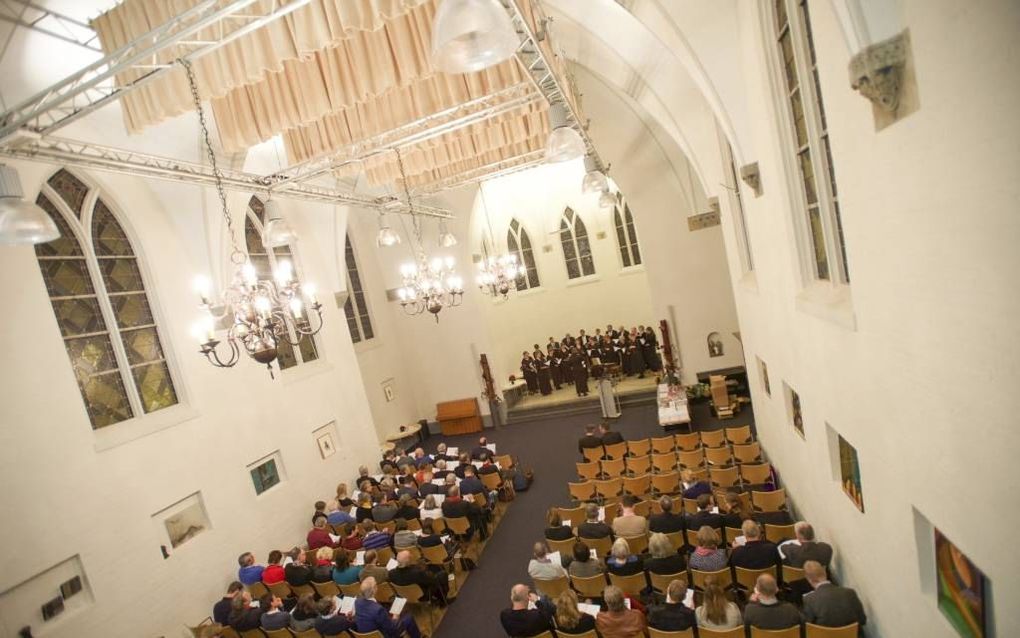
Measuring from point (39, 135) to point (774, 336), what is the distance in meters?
9.13

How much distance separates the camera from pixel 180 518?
812 centimetres

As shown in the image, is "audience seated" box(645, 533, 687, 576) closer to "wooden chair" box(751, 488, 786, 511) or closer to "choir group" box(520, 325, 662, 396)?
"wooden chair" box(751, 488, 786, 511)

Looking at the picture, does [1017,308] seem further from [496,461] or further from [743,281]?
[496,461]

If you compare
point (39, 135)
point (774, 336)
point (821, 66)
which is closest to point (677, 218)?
point (774, 336)

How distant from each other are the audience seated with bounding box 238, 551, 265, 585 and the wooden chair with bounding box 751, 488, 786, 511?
802cm

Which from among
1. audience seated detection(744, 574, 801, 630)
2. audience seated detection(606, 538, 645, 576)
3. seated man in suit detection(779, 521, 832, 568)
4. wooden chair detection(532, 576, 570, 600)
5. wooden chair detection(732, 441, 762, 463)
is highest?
audience seated detection(744, 574, 801, 630)

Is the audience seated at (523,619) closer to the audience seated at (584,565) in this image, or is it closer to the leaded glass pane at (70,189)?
the audience seated at (584,565)

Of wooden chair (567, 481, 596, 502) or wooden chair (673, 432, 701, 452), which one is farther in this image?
wooden chair (673, 432, 701, 452)

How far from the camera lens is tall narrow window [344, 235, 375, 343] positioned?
616 inches

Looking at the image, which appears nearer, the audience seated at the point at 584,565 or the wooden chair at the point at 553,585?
the audience seated at the point at 584,565

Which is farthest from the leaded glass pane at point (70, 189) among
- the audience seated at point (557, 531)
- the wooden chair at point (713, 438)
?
the wooden chair at point (713, 438)

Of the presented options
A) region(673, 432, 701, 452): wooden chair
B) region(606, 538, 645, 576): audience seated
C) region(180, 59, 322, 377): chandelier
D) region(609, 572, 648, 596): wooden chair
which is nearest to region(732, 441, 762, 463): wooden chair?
region(673, 432, 701, 452): wooden chair

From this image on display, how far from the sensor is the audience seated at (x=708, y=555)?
5434mm

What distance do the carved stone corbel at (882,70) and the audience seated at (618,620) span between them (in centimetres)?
457
